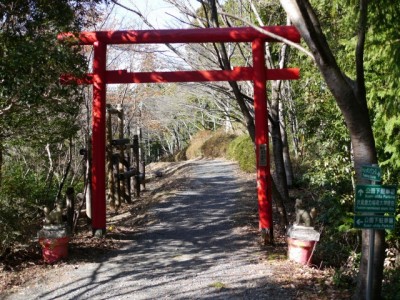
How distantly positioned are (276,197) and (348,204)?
1.31 meters

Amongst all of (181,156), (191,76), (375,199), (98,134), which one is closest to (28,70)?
(98,134)

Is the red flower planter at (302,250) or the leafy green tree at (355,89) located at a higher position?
the leafy green tree at (355,89)

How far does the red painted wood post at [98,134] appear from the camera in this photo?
7.86 metres

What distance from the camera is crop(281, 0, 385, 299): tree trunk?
3924 millimetres

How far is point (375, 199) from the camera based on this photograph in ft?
11.7

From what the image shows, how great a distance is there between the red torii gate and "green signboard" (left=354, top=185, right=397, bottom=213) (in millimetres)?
4083

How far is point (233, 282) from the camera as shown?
18.5 feet

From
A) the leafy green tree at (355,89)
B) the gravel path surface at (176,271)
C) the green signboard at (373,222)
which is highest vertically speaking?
A: the leafy green tree at (355,89)

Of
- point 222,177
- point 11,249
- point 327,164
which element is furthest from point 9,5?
point 222,177

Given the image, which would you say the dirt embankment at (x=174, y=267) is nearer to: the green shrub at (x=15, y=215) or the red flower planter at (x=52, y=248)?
the red flower planter at (x=52, y=248)

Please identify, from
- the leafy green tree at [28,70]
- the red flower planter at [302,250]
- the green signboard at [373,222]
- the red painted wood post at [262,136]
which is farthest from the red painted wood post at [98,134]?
the green signboard at [373,222]

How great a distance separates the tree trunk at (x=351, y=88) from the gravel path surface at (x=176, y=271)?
4.78 ft

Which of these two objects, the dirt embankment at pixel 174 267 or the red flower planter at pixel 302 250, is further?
the red flower planter at pixel 302 250

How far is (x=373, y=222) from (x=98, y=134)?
5511mm
